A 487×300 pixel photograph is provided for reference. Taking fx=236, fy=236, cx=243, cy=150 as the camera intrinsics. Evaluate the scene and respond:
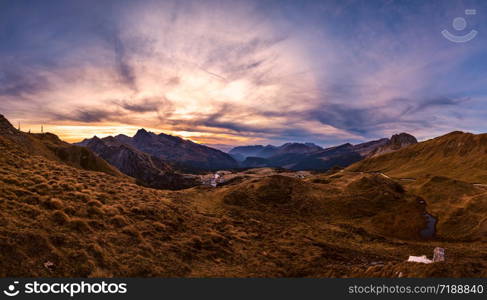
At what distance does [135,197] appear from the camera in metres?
31.5

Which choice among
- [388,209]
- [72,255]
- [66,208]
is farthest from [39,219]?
[388,209]

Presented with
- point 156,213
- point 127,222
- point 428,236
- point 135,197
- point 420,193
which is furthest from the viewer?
point 420,193

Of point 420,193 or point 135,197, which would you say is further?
point 420,193

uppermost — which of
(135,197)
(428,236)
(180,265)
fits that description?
(135,197)

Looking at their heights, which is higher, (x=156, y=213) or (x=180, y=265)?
(x=156, y=213)

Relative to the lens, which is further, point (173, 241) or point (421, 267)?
point (173, 241)

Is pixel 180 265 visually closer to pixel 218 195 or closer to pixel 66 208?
pixel 66 208

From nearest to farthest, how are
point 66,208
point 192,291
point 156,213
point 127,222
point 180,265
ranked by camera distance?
point 192,291, point 180,265, point 66,208, point 127,222, point 156,213

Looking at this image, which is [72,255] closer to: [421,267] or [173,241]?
[173,241]

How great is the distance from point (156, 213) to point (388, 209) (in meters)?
57.6

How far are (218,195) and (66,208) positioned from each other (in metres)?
35.0

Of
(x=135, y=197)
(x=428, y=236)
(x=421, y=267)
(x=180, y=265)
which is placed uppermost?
(x=135, y=197)

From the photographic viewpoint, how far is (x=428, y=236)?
154 feet

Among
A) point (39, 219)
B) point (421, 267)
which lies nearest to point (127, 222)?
point (39, 219)
